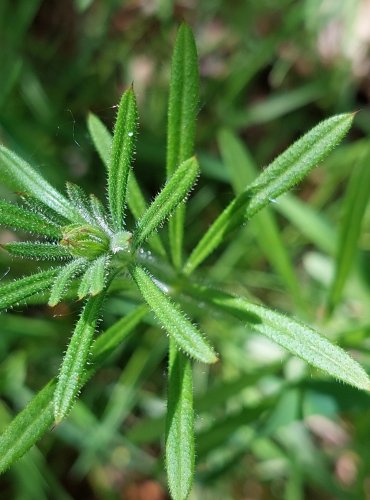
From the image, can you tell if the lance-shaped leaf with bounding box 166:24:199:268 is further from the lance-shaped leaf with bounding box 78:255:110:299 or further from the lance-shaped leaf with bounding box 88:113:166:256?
the lance-shaped leaf with bounding box 78:255:110:299

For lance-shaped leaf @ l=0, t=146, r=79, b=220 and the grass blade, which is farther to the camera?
the grass blade

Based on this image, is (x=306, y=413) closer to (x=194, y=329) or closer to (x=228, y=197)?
(x=194, y=329)

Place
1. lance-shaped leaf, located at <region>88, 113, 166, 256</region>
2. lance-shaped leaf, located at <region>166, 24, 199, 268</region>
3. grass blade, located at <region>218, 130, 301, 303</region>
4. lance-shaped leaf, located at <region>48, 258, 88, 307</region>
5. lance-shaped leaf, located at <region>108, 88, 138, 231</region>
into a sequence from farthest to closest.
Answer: grass blade, located at <region>218, 130, 301, 303</region> < lance-shaped leaf, located at <region>88, 113, 166, 256</region> < lance-shaped leaf, located at <region>166, 24, 199, 268</region> < lance-shaped leaf, located at <region>108, 88, 138, 231</region> < lance-shaped leaf, located at <region>48, 258, 88, 307</region>

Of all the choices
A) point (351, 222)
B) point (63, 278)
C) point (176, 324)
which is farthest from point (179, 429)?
point (351, 222)

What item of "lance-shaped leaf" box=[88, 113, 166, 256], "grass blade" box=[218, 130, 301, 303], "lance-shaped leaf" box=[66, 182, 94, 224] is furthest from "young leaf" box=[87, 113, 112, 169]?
"grass blade" box=[218, 130, 301, 303]

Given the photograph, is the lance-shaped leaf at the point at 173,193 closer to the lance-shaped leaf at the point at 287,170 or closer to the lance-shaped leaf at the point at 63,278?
the lance-shaped leaf at the point at 63,278

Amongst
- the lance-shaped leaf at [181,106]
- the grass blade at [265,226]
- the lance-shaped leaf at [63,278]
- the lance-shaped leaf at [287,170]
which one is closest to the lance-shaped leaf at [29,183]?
the lance-shaped leaf at [63,278]
